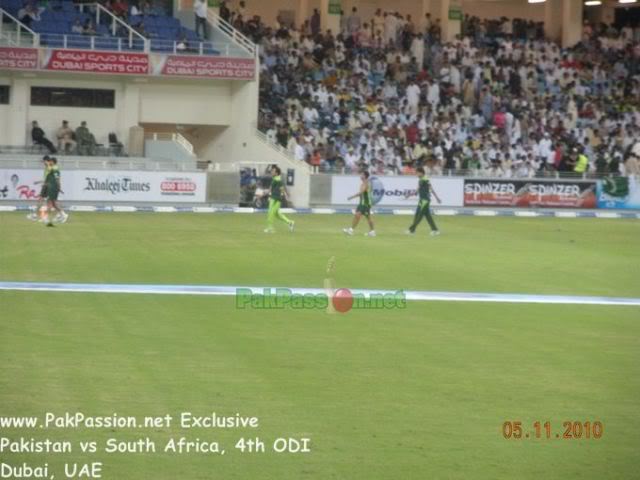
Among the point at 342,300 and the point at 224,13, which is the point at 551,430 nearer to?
the point at 342,300

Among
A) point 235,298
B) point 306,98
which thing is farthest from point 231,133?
point 235,298

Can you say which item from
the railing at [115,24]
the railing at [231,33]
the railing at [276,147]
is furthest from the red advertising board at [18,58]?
the railing at [276,147]

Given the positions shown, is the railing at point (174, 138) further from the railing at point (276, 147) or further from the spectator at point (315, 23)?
the spectator at point (315, 23)

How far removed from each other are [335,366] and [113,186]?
2798cm

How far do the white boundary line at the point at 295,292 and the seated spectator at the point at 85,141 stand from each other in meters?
25.3

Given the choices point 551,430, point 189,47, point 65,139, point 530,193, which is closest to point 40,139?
point 65,139

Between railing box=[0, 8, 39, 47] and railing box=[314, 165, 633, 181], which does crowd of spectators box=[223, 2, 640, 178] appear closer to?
railing box=[314, 165, 633, 181]

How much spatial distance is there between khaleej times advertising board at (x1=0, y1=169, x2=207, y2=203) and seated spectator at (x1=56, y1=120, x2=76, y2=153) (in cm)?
464

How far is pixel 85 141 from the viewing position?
4519cm

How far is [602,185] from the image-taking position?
4700 cm

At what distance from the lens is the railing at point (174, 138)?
46.2 metres

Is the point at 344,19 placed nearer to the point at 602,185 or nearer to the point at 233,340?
the point at 602,185

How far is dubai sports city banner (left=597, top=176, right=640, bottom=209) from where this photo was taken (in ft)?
154

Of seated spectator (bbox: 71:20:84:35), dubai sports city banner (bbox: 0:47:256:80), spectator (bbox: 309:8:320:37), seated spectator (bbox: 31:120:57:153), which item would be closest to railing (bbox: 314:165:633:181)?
dubai sports city banner (bbox: 0:47:256:80)
